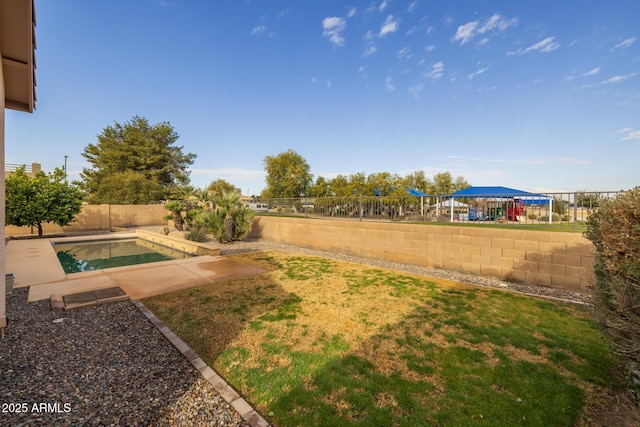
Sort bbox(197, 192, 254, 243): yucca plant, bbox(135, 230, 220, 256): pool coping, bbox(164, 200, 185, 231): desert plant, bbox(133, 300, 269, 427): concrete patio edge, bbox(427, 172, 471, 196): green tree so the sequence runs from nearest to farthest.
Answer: bbox(133, 300, 269, 427): concrete patio edge, bbox(135, 230, 220, 256): pool coping, bbox(197, 192, 254, 243): yucca plant, bbox(164, 200, 185, 231): desert plant, bbox(427, 172, 471, 196): green tree

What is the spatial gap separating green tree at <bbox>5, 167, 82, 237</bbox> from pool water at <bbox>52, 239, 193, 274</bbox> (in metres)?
1.99

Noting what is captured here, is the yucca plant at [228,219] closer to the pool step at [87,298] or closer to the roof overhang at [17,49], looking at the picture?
the pool step at [87,298]

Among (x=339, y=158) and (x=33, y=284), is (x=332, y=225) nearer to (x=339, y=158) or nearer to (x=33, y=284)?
(x=33, y=284)

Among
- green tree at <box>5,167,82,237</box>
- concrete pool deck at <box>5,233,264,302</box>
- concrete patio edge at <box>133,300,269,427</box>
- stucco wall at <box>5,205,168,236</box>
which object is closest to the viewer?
concrete patio edge at <box>133,300,269,427</box>

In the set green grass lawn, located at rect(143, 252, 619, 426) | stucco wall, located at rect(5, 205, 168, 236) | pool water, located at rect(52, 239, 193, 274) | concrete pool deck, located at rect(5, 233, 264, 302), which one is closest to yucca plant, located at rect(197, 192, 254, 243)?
pool water, located at rect(52, 239, 193, 274)

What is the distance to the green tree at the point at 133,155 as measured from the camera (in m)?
29.9

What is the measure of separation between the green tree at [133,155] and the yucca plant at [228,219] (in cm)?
1805

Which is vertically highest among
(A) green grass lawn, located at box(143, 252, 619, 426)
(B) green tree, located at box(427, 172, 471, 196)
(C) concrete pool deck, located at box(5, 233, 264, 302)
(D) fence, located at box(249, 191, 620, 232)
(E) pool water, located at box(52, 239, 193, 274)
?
(B) green tree, located at box(427, 172, 471, 196)

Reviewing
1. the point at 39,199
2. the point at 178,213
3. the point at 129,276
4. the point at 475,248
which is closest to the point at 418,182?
the point at 178,213

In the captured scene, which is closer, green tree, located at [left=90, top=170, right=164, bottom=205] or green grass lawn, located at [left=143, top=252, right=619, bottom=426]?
green grass lawn, located at [left=143, top=252, right=619, bottom=426]

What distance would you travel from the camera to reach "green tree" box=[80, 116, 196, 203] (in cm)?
2988

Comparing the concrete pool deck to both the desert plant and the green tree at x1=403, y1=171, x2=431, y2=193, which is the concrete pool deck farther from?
the green tree at x1=403, y1=171, x2=431, y2=193

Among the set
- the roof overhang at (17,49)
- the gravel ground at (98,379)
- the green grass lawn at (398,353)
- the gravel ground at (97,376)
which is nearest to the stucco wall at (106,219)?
the roof overhang at (17,49)

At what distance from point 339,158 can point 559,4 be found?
68.2 feet
